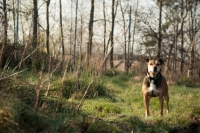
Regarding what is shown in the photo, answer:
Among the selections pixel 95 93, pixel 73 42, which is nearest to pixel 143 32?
pixel 95 93

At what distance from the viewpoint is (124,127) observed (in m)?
5.55

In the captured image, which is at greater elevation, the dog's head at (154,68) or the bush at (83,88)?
the dog's head at (154,68)

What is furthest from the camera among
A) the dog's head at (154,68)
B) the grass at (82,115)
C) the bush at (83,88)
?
the bush at (83,88)

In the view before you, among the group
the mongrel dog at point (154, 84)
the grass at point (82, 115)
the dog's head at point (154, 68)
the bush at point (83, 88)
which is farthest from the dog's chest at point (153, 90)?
the bush at point (83, 88)

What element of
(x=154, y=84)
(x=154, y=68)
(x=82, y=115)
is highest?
(x=154, y=68)

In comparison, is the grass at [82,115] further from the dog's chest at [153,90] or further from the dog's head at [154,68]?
the dog's head at [154,68]

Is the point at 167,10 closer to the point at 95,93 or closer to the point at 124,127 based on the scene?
the point at 95,93

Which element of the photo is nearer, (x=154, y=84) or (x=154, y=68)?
(x=154, y=84)

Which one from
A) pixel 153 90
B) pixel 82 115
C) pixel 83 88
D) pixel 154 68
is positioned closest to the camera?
pixel 82 115

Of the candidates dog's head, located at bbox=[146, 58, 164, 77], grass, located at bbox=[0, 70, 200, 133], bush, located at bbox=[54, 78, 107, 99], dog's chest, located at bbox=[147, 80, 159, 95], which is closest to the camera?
grass, located at bbox=[0, 70, 200, 133]

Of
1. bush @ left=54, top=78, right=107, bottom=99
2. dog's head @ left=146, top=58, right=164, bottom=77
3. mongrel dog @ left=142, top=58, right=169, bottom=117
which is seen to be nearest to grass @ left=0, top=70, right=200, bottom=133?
bush @ left=54, top=78, right=107, bottom=99

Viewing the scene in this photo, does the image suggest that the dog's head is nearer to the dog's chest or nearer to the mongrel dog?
the mongrel dog

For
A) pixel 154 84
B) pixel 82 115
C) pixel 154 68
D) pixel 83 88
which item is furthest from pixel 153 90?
pixel 82 115

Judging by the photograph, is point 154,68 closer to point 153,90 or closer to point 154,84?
point 154,84
